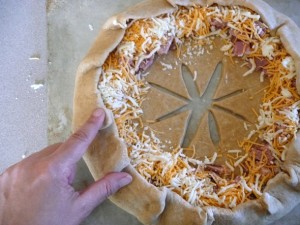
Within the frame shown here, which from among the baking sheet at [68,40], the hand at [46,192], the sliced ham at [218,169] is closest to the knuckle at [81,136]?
the hand at [46,192]

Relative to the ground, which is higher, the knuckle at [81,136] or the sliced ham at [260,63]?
the sliced ham at [260,63]

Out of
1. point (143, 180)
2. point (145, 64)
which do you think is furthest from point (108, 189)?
point (145, 64)

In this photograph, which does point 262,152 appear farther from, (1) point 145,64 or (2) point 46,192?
(2) point 46,192

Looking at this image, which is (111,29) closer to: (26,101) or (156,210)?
(26,101)

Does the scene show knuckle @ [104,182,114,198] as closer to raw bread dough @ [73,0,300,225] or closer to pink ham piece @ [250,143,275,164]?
raw bread dough @ [73,0,300,225]

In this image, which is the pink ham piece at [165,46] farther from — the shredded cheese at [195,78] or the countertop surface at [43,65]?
the countertop surface at [43,65]

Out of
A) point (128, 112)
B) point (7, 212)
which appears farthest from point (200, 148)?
point (7, 212)
